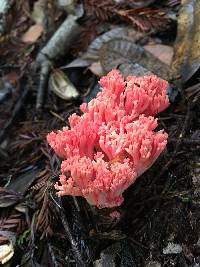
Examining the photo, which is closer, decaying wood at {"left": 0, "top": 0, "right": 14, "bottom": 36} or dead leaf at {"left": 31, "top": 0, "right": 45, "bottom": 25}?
decaying wood at {"left": 0, "top": 0, "right": 14, "bottom": 36}

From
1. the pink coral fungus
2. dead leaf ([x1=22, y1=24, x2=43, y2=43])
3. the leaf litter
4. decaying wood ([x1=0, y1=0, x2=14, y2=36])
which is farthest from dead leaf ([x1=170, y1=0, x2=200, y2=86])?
decaying wood ([x1=0, y1=0, x2=14, y2=36])

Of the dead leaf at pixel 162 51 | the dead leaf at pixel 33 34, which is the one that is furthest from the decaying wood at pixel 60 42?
the dead leaf at pixel 162 51

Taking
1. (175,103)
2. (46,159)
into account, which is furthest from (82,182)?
(175,103)

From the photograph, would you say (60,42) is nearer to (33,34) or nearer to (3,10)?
(33,34)

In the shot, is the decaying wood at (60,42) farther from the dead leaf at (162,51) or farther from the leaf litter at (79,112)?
the dead leaf at (162,51)

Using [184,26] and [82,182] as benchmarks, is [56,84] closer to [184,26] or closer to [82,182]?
[184,26]

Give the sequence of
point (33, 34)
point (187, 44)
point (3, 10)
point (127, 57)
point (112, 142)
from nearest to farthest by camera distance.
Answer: point (112, 142), point (187, 44), point (127, 57), point (3, 10), point (33, 34)

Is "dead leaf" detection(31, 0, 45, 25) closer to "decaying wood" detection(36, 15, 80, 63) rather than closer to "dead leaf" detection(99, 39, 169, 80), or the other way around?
"decaying wood" detection(36, 15, 80, 63)

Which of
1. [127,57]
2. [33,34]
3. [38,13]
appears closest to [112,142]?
[127,57]
